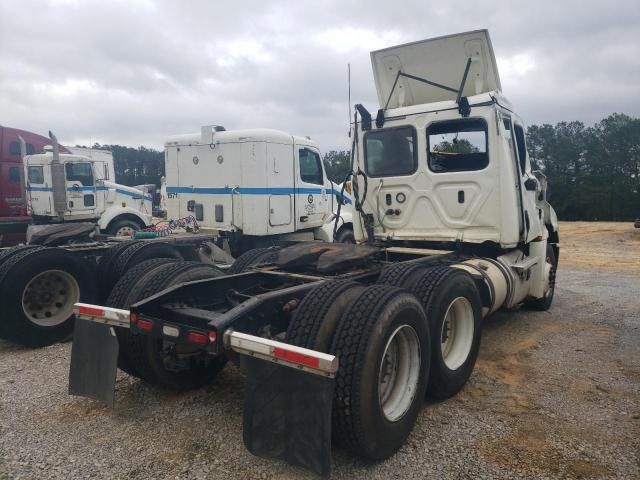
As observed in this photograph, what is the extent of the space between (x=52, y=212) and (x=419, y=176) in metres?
10.3

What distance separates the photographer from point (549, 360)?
5.05m

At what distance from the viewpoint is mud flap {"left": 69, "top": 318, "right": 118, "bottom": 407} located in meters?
3.61

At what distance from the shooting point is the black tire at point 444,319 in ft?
12.8

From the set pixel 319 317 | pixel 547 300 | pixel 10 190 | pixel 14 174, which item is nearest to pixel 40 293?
pixel 319 317

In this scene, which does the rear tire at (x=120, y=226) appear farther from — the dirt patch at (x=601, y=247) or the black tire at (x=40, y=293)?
the dirt patch at (x=601, y=247)

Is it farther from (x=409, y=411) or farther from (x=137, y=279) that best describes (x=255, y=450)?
(x=137, y=279)

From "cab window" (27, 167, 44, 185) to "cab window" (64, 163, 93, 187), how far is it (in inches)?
27.4

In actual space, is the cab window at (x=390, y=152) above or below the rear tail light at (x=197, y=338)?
above

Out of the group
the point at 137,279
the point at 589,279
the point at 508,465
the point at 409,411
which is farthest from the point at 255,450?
the point at 589,279

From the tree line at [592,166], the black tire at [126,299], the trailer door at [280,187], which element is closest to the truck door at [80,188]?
the trailer door at [280,187]

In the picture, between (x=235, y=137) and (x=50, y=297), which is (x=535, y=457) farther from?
Answer: (x=235, y=137)

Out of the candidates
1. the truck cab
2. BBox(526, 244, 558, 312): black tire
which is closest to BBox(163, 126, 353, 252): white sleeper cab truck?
the truck cab

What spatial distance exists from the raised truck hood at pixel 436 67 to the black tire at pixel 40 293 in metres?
4.34

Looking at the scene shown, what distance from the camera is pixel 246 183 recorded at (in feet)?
29.6
